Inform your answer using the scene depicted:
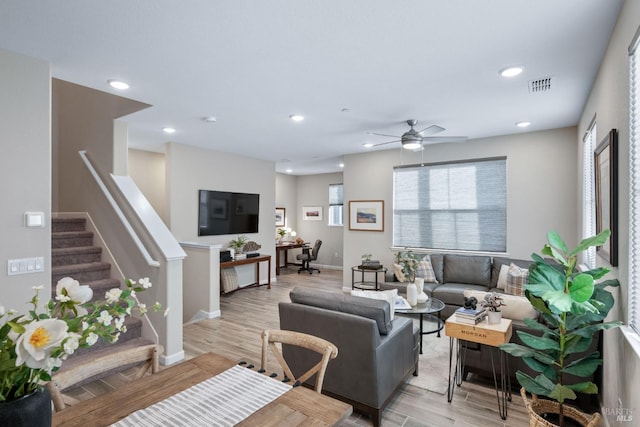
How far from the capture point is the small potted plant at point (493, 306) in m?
2.57

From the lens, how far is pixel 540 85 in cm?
315

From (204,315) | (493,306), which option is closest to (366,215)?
(204,315)

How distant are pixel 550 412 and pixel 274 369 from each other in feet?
7.35

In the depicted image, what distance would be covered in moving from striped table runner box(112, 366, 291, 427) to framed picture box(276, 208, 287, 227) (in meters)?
8.10

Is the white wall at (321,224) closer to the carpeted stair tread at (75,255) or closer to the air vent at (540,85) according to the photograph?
the carpeted stair tread at (75,255)

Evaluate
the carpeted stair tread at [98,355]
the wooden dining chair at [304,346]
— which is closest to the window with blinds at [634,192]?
the wooden dining chair at [304,346]

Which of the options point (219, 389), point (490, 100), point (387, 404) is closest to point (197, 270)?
point (387, 404)

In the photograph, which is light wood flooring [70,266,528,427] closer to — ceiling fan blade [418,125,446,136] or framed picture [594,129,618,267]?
framed picture [594,129,618,267]

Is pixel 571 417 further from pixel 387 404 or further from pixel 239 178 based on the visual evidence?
pixel 239 178

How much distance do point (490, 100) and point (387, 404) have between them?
123 inches

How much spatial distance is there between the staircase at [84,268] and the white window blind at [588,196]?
485 cm

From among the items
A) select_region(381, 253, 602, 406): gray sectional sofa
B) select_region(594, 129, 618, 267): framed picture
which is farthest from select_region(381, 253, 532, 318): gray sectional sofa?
select_region(594, 129, 618, 267): framed picture

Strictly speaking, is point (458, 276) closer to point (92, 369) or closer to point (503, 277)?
point (503, 277)

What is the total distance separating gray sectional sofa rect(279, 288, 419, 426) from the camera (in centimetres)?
238
